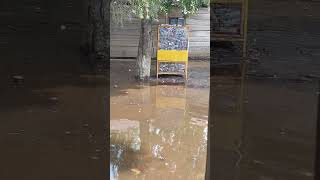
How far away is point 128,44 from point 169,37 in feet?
7.13

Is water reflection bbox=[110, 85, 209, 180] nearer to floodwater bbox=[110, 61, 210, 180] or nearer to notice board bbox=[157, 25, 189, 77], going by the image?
floodwater bbox=[110, 61, 210, 180]

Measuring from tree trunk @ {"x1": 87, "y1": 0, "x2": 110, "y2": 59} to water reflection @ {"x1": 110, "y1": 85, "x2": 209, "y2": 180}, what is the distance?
2.32m

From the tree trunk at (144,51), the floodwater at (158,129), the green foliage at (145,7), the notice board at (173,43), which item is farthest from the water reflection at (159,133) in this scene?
the green foliage at (145,7)

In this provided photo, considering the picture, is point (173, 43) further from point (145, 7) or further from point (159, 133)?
point (159, 133)

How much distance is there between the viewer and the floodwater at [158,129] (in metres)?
4.34

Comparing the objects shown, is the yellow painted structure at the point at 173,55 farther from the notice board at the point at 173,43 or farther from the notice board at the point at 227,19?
the notice board at the point at 227,19

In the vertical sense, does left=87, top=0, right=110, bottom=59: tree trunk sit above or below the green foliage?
below

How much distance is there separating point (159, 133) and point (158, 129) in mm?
145

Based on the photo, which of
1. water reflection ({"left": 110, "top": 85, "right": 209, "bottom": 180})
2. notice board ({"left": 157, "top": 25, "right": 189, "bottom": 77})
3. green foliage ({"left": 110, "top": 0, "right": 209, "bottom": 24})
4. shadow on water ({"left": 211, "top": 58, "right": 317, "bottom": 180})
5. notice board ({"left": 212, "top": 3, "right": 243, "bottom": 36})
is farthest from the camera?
notice board ({"left": 157, "top": 25, "right": 189, "bottom": 77})

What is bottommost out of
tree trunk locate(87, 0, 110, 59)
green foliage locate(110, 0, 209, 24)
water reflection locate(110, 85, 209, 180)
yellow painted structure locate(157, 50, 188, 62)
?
water reflection locate(110, 85, 209, 180)

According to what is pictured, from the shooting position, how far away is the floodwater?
4.34m

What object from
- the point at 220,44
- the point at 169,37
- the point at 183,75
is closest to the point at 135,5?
the point at 169,37

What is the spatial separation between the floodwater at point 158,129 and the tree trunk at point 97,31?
2.31 m

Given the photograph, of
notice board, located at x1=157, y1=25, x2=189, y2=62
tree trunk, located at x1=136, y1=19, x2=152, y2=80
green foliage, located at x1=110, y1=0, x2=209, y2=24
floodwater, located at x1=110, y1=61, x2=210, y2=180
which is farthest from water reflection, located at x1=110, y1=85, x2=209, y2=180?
green foliage, located at x1=110, y1=0, x2=209, y2=24
